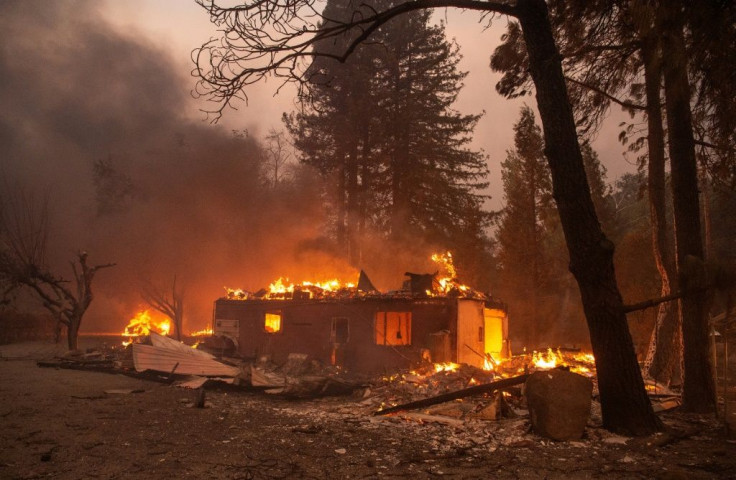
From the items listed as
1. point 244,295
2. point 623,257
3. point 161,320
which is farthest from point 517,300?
point 161,320

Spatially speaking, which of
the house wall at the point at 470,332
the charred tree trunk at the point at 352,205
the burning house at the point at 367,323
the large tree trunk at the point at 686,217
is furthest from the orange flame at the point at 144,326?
the large tree trunk at the point at 686,217

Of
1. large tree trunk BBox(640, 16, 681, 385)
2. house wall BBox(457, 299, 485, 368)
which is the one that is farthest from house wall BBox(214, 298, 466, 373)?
large tree trunk BBox(640, 16, 681, 385)

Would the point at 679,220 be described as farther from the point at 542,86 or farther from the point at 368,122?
the point at 368,122

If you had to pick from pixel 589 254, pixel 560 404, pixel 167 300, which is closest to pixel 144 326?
pixel 167 300

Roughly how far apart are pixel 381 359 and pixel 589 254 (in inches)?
457

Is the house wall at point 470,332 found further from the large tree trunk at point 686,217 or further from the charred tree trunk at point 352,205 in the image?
the charred tree trunk at point 352,205

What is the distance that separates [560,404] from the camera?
664cm

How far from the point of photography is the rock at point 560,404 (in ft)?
21.4

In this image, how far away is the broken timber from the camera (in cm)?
822

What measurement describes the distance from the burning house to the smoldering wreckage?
43mm

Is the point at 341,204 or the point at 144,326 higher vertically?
the point at 341,204

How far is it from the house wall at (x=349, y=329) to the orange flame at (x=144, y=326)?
10711 mm

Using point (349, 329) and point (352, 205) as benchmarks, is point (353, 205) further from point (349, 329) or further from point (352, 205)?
point (349, 329)

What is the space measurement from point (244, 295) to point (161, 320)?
15.7 meters
